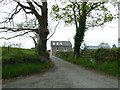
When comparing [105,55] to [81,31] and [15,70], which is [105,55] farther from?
[81,31]

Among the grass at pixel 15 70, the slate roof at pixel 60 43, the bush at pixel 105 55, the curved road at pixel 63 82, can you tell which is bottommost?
the curved road at pixel 63 82

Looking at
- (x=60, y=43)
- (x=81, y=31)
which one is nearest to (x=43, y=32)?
(x=81, y=31)

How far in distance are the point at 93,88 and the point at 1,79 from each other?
628 cm

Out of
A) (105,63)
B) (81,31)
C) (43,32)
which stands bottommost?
(105,63)

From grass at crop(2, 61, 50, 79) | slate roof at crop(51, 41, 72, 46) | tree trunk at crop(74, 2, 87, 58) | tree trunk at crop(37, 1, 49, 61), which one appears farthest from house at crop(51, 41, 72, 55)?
grass at crop(2, 61, 50, 79)

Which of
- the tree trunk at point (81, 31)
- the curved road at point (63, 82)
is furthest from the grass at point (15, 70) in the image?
the tree trunk at point (81, 31)

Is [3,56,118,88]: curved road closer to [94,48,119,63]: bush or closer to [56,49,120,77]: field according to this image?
[56,49,120,77]: field

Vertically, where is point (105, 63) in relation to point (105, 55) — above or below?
below

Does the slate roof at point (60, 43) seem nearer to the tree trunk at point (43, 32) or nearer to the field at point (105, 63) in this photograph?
the tree trunk at point (43, 32)

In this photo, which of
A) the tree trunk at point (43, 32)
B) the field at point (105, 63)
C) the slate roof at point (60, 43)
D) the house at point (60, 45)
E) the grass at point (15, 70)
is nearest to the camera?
the grass at point (15, 70)

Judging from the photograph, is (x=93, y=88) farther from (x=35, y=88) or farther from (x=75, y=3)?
(x=75, y=3)

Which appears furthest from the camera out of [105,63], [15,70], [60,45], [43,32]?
[60,45]

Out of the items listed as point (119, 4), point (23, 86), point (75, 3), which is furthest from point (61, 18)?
point (23, 86)

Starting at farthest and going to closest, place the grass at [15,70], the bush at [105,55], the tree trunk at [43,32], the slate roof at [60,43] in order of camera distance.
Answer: the slate roof at [60,43] < the tree trunk at [43,32] < the bush at [105,55] < the grass at [15,70]
